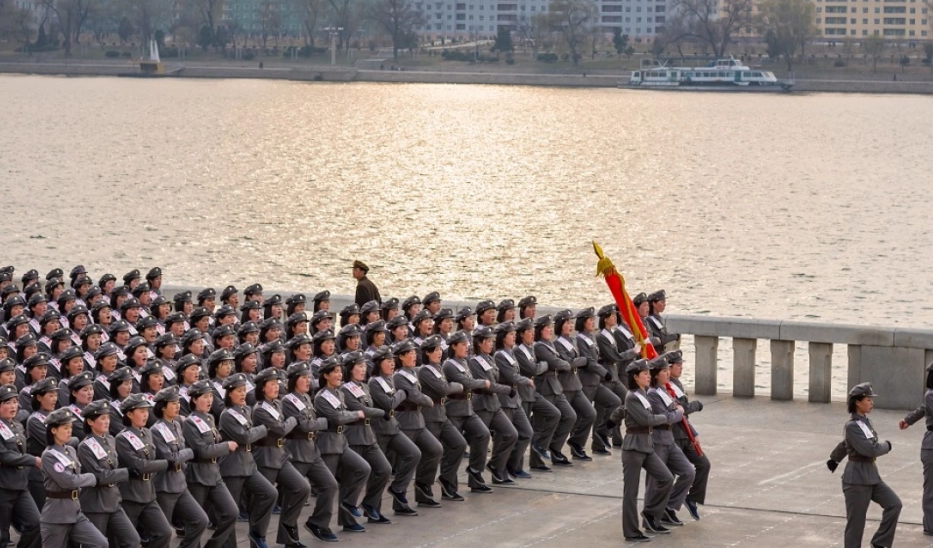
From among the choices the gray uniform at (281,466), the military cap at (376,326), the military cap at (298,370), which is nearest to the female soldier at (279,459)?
the gray uniform at (281,466)

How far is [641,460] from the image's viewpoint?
19016 mm

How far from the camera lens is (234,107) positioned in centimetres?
16250

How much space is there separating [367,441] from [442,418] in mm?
1453

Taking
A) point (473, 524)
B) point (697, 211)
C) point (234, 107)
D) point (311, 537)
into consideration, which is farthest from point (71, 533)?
point (234, 107)

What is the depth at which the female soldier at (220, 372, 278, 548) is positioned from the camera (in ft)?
58.4

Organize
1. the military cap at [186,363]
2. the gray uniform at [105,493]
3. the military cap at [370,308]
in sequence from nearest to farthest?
the gray uniform at [105,493] → the military cap at [186,363] → the military cap at [370,308]

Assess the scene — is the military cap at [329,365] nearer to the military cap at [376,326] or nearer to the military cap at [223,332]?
the military cap at [223,332]

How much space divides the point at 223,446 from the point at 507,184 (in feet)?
284

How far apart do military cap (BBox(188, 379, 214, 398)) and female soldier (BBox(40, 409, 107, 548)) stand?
5.19ft

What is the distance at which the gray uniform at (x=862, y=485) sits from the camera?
1772cm

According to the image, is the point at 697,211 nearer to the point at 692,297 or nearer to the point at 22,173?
the point at 692,297

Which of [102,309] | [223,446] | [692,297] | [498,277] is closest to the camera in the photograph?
[223,446]

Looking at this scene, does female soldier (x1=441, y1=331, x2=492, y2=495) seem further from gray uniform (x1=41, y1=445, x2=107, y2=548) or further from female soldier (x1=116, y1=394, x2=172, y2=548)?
gray uniform (x1=41, y1=445, x2=107, y2=548)

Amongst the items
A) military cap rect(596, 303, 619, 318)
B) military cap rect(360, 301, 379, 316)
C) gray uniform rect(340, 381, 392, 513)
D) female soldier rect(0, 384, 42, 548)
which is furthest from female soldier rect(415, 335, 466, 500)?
female soldier rect(0, 384, 42, 548)
